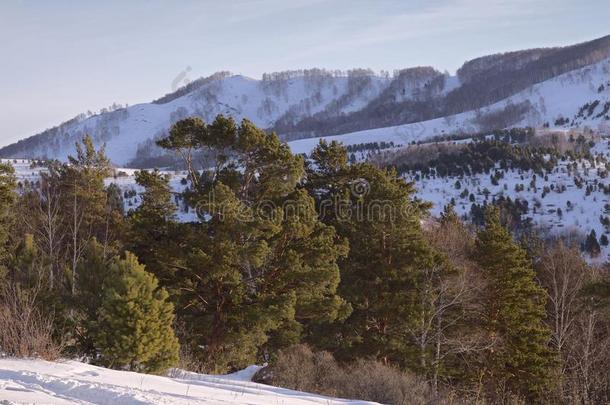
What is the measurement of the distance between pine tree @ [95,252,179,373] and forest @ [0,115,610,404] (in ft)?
0.22

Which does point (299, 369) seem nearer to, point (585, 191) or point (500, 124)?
point (585, 191)

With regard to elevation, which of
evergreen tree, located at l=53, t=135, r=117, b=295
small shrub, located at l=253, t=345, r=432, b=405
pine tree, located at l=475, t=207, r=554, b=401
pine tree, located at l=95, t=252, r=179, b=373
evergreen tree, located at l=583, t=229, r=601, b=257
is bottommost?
evergreen tree, located at l=583, t=229, r=601, b=257

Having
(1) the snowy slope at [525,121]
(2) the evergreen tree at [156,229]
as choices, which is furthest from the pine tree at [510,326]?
(1) the snowy slope at [525,121]

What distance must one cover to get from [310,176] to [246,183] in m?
5.40

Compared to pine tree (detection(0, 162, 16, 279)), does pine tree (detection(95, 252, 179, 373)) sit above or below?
below

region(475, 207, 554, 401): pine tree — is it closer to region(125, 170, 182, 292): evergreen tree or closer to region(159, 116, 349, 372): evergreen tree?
region(159, 116, 349, 372): evergreen tree

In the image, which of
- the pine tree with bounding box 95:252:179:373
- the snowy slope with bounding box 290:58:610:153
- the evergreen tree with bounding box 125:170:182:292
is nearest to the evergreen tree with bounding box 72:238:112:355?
the pine tree with bounding box 95:252:179:373

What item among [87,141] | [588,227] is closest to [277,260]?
[87,141]

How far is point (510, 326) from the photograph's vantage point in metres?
20.9

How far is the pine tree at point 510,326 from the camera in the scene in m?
20.6

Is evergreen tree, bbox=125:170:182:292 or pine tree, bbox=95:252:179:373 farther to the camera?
evergreen tree, bbox=125:170:182:292

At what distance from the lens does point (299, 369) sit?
1455cm

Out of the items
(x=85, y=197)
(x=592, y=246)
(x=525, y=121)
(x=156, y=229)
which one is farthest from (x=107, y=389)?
(x=525, y=121)

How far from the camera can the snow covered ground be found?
6578mm
